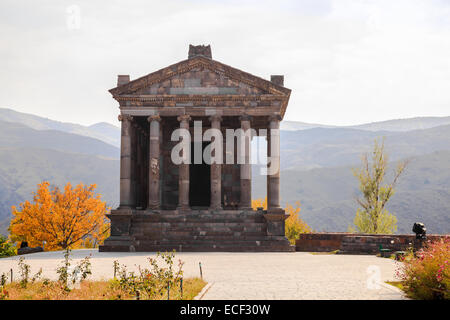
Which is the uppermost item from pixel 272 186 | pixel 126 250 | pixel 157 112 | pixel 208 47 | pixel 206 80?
pixel 208 47

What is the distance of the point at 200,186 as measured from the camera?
40.8 metres

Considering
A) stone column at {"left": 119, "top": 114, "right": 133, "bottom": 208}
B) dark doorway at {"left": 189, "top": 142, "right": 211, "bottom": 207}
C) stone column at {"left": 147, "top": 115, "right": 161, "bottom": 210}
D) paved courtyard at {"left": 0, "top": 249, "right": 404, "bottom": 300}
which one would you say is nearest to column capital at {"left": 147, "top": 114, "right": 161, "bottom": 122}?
stone column at {"left": 147, "top": 115, "right": 161, "bottom": 210}

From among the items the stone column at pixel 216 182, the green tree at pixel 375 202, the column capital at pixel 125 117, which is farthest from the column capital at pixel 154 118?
the green tree at pixel 375 202

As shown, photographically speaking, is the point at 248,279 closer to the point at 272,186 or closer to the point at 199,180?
the point at 272,186

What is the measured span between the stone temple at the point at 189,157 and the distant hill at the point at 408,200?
105 metres

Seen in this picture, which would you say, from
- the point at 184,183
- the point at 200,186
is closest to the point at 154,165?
the point at 184,183

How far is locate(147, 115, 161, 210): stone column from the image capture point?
34.5 metres

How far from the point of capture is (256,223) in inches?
1297

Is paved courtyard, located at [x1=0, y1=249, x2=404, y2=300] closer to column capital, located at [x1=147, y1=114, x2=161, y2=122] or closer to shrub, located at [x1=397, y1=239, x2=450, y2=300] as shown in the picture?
shrub, located at [x1=397, y1=239, x2=450, y2=300]

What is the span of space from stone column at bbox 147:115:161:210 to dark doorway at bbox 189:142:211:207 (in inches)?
235

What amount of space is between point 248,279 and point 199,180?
24.7 meters

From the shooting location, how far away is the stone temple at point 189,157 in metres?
32.1

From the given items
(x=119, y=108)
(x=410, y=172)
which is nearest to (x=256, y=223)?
(x=119, y=108)
